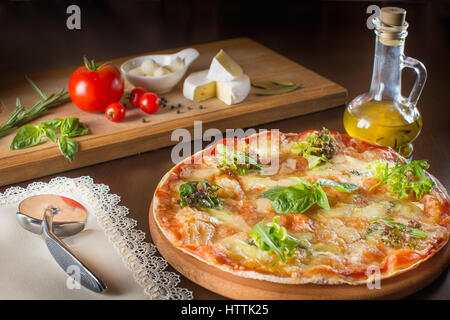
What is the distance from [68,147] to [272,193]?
805mm

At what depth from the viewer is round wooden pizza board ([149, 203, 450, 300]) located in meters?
1.30

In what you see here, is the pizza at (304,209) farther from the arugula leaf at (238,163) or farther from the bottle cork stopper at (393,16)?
the bottle cork stopper at (393,16)

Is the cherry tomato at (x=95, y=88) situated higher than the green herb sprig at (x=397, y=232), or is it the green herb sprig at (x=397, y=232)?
the cherry tomato at (x=95, y=88)

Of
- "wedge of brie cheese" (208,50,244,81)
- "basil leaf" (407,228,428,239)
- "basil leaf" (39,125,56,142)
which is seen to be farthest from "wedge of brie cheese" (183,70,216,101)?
"basil leaf" (407,228,428,239)

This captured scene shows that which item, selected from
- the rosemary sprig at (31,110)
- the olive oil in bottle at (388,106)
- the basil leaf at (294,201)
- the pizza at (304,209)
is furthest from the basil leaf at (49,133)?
the olive oil in bottle at (388,106)

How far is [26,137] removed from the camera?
78.7 inches

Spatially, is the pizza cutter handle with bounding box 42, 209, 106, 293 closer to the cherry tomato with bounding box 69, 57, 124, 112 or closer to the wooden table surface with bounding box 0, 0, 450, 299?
the wooden table surface with bounding box 0, 0, 450, 299

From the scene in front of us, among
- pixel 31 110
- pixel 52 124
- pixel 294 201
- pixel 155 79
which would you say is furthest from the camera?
pixel 155 79

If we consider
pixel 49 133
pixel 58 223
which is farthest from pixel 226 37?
pixel 58 223

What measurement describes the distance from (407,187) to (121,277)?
84 centimetres

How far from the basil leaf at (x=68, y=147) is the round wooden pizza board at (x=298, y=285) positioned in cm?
69

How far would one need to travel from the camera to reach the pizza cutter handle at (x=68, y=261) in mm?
1350

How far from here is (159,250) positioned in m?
1.51

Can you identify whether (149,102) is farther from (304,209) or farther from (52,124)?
(304,209)
